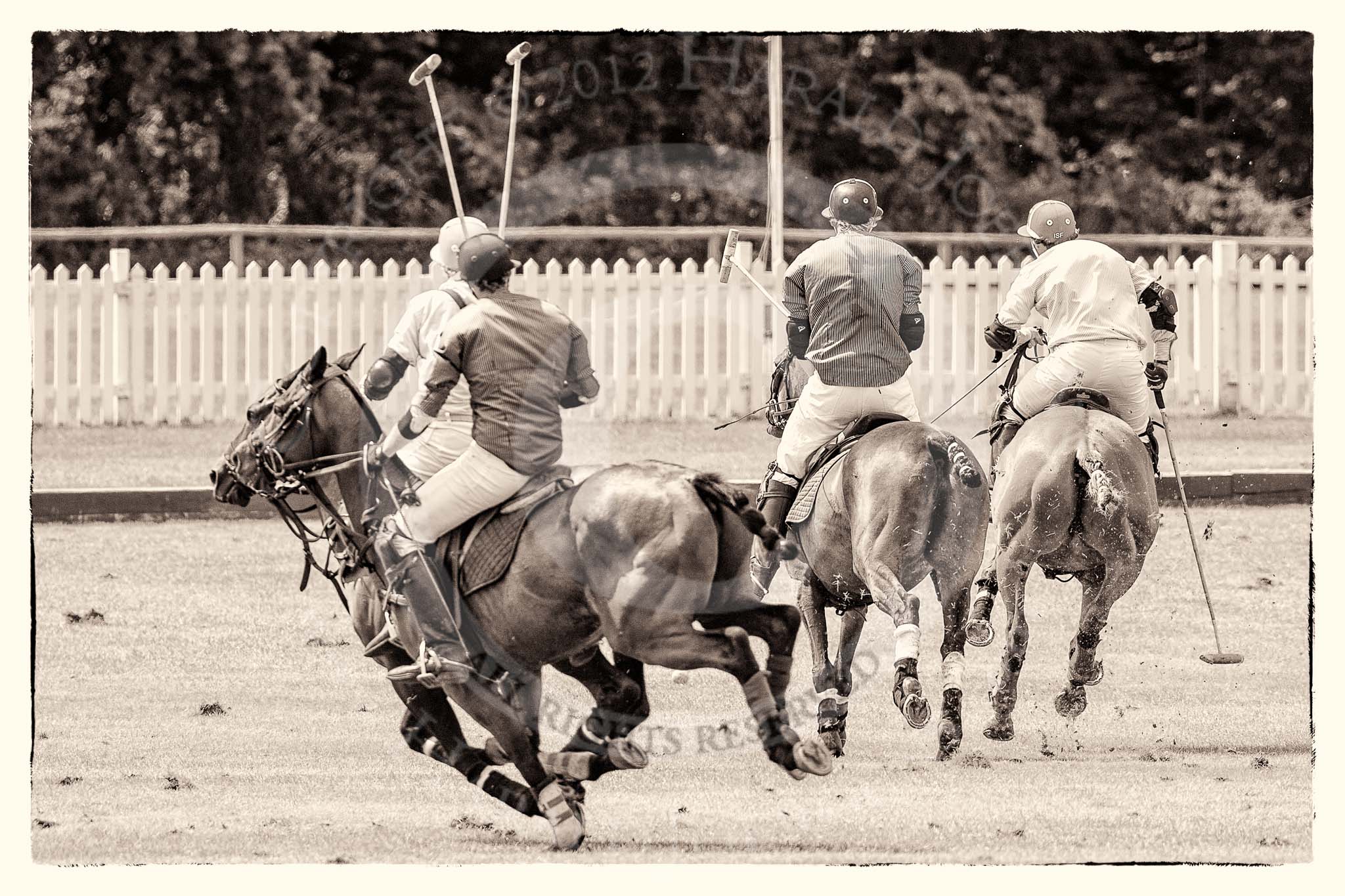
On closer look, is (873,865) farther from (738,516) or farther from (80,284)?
(80,284)

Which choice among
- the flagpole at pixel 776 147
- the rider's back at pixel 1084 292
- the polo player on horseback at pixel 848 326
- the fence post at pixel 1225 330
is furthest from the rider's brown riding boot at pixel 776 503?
the fence post at pixel 1225 330

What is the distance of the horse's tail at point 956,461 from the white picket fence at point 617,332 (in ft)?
33.9

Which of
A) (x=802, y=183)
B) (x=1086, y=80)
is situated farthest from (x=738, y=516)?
(x=1086, y=80)

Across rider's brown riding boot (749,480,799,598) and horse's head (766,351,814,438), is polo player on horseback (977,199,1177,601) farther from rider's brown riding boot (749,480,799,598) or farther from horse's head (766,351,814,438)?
rider's brown riding boot (749,480,799,598)

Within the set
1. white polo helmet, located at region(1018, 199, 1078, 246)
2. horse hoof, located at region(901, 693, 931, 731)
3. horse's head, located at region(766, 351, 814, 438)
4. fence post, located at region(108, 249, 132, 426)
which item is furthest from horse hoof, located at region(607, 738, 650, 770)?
fence post, located at region(108, 249, 132, 426)

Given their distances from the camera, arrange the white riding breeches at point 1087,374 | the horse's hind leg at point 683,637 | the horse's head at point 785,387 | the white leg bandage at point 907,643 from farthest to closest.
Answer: the white riding breeches at point 1087,374 < the horse's head at point 785,387 < the white leg bandage at point 907,643 < the horse's hind leg at point 683,637

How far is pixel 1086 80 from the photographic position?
Result: 28359mm

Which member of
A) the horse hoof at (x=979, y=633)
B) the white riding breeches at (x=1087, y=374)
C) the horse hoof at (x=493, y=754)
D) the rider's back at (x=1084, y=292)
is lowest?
the horse hoof at (x=493, y=754)

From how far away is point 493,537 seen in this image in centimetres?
907

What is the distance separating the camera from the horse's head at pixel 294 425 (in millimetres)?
9406

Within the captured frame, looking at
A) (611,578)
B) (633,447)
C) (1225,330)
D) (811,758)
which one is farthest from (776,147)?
(811,758)

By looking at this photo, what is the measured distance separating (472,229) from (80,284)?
11.4 m

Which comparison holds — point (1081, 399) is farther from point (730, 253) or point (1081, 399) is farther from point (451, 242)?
point (451, 242)

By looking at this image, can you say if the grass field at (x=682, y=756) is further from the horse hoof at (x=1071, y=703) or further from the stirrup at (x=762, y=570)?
the stirrup at (x=762, y=570)
